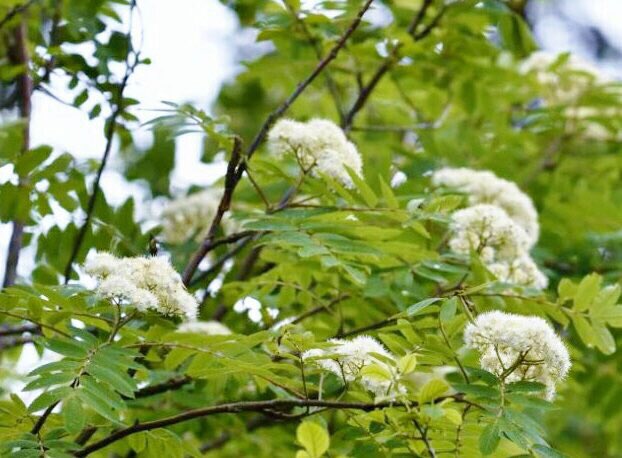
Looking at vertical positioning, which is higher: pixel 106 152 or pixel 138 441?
pixel 106 152

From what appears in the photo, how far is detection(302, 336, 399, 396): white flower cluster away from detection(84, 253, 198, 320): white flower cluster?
0.88ft

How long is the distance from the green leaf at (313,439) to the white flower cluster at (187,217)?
1.95 meters

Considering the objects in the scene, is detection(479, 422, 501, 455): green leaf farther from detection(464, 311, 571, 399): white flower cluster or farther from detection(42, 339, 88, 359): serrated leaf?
detection(42, 339, 88, 359): serrated leaf

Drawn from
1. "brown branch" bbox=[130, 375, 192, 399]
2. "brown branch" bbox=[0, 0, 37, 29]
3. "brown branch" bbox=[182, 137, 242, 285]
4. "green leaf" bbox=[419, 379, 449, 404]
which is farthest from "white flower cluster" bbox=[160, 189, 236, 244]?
"green leaf" bbox=[419, 379, 449, 404]

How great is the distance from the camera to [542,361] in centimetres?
198

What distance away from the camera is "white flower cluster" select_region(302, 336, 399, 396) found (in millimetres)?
1906

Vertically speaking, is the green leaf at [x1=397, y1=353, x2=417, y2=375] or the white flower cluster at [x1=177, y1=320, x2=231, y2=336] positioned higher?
the green leaf at [x1=397, y1=353, x2=417, y2=375]

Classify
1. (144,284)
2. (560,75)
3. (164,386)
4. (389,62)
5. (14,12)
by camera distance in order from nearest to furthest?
(144,284)
(164,386)
(14,12)
(389,62)
(560,75)

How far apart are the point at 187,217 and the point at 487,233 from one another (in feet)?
4.18

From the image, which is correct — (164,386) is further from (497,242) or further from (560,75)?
(560,75)

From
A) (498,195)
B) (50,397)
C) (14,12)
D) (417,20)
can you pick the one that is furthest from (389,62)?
(50,397)

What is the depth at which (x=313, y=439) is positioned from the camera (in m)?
1.80

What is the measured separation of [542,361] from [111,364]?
810mm

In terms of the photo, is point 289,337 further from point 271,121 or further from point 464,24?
point 464,24
